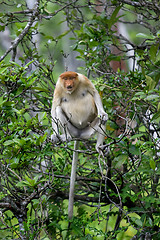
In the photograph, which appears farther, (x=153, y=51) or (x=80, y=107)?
(x=80, y=107)

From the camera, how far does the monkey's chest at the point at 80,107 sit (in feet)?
10.6

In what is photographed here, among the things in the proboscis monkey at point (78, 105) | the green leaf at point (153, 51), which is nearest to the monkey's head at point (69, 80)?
the proboscis monkey at point (78, 105)

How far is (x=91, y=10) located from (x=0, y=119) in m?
2.25

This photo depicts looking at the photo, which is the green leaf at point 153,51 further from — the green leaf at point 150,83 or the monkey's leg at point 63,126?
the monkey's leg at point 63,126

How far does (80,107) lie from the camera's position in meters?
3.24

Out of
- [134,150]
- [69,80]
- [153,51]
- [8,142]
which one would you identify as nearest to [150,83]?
[153,51]

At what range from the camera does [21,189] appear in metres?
3.02

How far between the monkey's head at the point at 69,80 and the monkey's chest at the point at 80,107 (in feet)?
0.57

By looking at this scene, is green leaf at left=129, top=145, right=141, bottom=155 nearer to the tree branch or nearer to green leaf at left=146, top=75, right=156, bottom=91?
green leaf at left=146, top=75, right=156, bottom=91

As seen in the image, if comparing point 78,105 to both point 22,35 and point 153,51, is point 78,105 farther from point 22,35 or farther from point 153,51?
point 153,51

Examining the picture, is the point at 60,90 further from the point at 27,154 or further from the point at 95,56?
the point at 27,154

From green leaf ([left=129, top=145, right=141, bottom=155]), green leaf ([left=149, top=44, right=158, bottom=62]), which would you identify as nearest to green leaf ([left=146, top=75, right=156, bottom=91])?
green leaf ([left=149, top=44, right=158, bottom=62])

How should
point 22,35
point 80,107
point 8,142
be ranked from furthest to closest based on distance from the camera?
point 80,107 < point 22,35 < point 8,142

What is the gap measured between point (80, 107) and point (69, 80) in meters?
0.30
